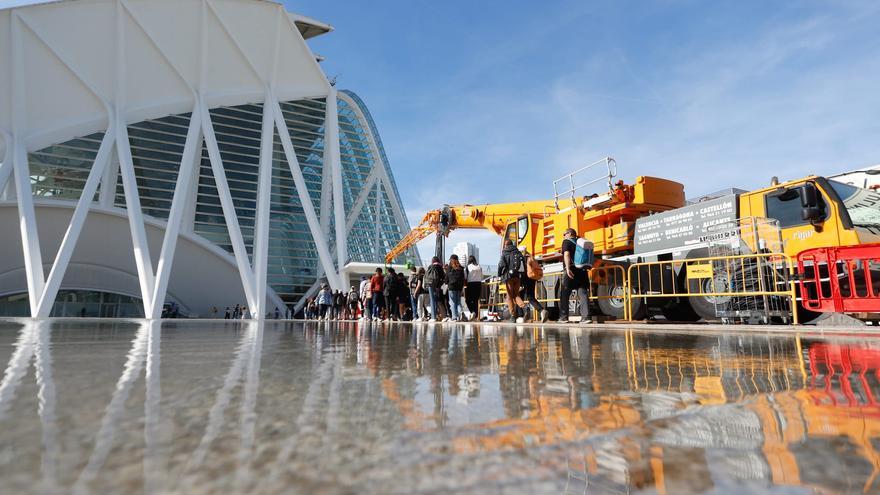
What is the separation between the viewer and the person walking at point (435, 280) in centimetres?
1100

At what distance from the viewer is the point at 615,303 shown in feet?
30.6

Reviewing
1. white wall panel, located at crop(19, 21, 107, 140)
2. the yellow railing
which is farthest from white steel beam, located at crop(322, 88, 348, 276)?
the yellow railing

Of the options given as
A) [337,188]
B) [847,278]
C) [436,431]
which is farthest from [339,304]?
[436,431]

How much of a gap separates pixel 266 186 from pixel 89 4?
1051 cm

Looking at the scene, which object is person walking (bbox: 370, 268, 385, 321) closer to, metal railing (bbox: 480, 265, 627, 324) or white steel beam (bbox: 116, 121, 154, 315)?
metal railing (bbox: 480, 265, 627, 324)

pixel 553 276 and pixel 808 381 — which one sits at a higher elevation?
pixel 553 276

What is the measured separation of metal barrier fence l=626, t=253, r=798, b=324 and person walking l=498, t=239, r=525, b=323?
1986 mm

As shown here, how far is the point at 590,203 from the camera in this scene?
9.88 metres

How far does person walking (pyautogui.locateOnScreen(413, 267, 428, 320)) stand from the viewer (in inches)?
493

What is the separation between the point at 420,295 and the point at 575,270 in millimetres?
6127

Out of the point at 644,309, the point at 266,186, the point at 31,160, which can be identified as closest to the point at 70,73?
the point at 266,186

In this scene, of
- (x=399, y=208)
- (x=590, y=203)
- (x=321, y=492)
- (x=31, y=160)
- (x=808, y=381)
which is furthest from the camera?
(x=399, y=208)

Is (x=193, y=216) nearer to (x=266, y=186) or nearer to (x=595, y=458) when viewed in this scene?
(x=266, y=186)

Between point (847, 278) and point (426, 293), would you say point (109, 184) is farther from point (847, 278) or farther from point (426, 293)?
point (847, 278)
